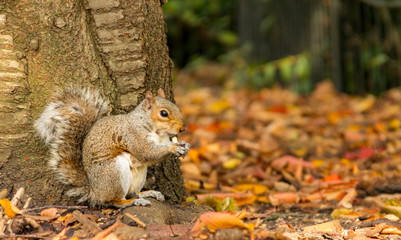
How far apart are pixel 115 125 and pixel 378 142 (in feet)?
8.88

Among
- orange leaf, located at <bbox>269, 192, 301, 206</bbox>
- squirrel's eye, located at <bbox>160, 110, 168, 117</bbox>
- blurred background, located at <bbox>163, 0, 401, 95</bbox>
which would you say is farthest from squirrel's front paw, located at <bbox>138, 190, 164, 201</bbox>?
blurred background, located at <bbox>163, 0, 401, 95</bbox>

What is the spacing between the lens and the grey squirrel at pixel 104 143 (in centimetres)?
235

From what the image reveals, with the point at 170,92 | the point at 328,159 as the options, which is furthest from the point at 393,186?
the point at 170,92

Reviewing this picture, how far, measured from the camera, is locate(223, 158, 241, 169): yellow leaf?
3901 millimetres

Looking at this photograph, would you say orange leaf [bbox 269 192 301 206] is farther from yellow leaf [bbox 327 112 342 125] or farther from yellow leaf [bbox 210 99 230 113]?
yellow leaf [bbox 210 99 230 113]

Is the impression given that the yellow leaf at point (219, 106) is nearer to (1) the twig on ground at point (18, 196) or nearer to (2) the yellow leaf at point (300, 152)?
(2) the yellow leaf at point (300, 152)

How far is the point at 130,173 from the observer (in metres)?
2.38

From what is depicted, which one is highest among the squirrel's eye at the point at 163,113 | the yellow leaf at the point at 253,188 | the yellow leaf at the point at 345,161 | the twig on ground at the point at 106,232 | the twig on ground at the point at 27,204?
the squirrel's eye at the point at 163,113

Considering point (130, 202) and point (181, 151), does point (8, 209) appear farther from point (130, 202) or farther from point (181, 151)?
point (181, 151)

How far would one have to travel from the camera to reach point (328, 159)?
4.07 metres

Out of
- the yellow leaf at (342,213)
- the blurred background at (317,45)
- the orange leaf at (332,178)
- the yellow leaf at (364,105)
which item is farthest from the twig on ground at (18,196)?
the blurred background at (317,45)

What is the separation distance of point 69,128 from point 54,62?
12.9 inches

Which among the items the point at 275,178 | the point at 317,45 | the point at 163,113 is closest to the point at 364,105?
the point at 317,45

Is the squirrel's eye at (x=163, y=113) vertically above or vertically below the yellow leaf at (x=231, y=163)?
above
